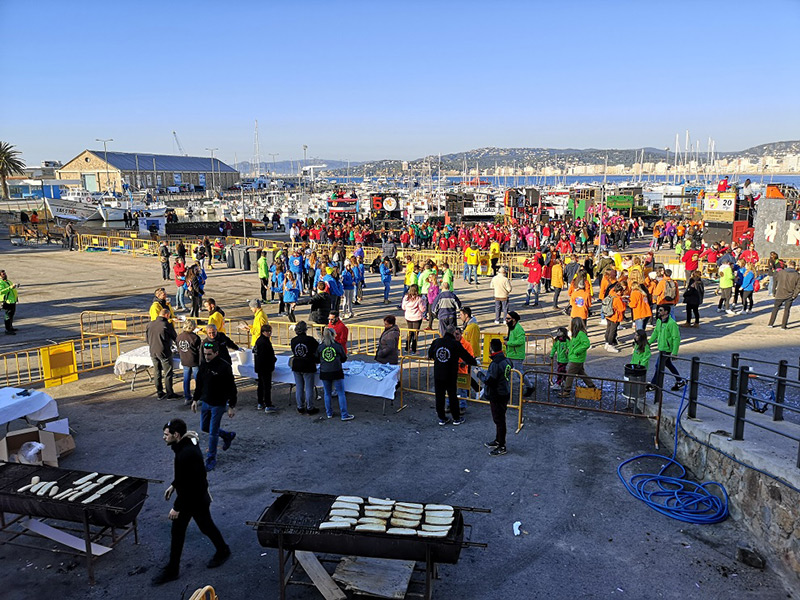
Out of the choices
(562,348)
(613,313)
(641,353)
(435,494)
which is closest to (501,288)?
(613,313)

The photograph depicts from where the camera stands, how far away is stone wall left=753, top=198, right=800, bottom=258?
25.5 meters

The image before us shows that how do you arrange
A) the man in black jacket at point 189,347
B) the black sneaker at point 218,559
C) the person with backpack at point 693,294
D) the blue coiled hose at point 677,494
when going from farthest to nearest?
the person with backpack at point 693,294 < the man in black jacket at point 189,347 < the blue coiled hose at point 677,494 < the black sneaker at point 218,559

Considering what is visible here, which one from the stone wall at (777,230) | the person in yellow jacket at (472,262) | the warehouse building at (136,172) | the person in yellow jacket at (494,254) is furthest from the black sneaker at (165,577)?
the warehouse building at (136,172)

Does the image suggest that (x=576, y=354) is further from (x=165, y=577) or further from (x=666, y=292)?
(x=165, y=577)

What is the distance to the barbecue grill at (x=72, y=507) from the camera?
19.1 feet

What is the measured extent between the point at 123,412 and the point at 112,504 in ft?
15.8

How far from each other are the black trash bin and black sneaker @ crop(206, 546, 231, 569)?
6.72 meters

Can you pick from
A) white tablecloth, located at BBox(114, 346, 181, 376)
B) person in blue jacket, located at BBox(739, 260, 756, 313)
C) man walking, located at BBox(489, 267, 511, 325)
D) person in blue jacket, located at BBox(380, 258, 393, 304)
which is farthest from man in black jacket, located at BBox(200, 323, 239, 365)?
person in blue jacket, located at BBox(739, 260, 756, 313)

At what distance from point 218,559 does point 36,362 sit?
975 centimetres

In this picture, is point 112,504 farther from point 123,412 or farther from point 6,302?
point 6,302

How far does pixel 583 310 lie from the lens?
13.4 metres

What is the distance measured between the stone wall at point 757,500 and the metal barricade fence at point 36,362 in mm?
11181

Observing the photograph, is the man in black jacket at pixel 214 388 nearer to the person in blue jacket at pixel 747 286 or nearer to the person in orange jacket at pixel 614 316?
the person in orange jacket at pixel 614 316

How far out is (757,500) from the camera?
6.49 meters
